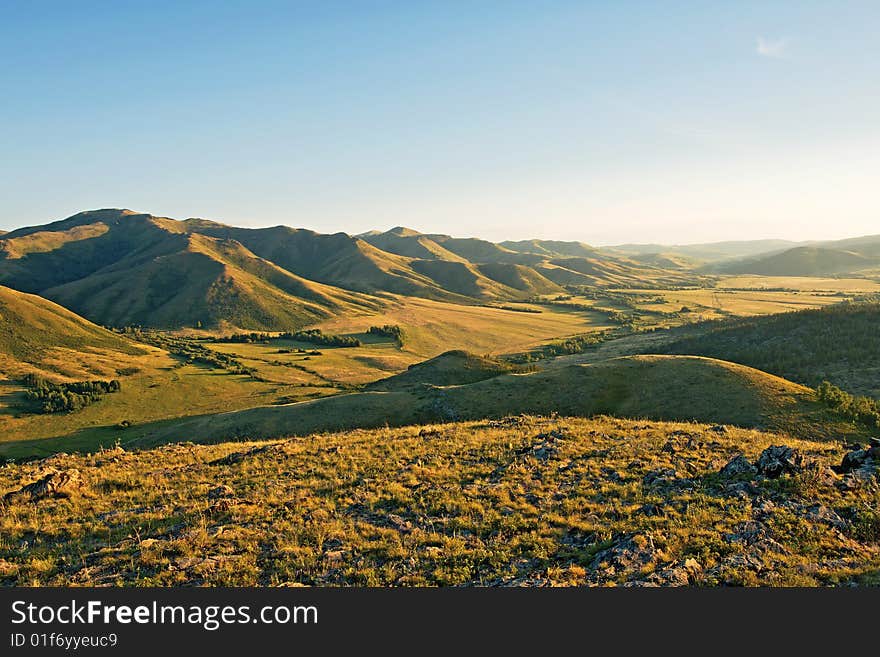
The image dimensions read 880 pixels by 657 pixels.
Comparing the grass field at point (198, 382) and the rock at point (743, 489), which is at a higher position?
the rock at point (743, 489)

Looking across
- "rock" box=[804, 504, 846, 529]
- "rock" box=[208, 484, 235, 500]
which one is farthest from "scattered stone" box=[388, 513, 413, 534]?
"rock" box=[804, 504, 846, 529]

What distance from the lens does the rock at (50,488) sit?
2070 cm

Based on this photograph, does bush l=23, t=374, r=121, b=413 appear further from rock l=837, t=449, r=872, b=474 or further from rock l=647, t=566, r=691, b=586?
rock l=837, t=449, r=872, b=474

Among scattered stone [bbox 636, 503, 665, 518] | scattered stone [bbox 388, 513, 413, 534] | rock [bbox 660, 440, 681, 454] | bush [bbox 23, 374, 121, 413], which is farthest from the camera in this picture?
bush [bbox 23, 374, 121, 413]

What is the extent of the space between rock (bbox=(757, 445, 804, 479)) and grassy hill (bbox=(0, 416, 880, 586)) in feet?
2.00

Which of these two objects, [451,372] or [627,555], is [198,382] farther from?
[627,555]

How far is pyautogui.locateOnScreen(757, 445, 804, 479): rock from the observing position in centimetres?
2087

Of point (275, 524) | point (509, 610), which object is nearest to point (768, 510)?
point (509, 610)

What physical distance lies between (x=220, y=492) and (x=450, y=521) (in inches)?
474

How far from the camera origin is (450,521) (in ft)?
58.9

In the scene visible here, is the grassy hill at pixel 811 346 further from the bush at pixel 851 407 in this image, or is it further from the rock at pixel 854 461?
the rock at pixel 854 461

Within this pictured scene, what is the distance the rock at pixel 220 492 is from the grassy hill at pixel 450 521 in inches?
6.0

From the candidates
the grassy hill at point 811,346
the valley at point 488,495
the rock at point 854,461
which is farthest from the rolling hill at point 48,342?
the grassy hill at point 811,346

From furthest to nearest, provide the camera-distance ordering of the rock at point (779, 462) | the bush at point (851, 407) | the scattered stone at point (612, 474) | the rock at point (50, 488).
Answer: the bush at point (851, 407), the scattered stone at point (612, 474), the rock at point (779, 462), the rock at point (50, 488)
